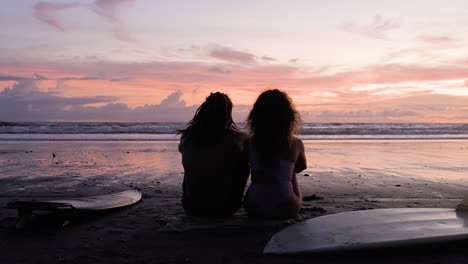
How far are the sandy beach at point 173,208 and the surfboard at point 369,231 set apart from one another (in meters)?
0.08

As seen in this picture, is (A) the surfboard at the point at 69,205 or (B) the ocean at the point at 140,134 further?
(B) the ocean at the point at 140,134

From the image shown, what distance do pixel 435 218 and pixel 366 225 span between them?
2.34ft

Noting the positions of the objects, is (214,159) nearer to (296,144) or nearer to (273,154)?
(273,154)

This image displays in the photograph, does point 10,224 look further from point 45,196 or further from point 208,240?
point 208,240

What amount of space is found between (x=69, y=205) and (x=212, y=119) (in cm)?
161

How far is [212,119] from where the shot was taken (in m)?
3.86

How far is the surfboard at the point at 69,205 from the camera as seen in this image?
3.71 meters

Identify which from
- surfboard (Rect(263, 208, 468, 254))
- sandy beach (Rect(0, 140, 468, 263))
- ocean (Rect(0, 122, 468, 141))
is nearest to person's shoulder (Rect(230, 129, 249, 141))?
sandy beach (Rect(0, 140, 468, 263))

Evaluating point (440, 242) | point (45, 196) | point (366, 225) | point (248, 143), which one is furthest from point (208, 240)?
point (45, 196)

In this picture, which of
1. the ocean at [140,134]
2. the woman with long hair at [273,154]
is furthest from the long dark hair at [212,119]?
the ocean at [140,134]

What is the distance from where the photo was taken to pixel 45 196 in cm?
552

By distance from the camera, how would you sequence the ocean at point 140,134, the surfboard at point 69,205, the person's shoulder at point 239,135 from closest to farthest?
the surfboard at point 69,205
the person's shoulder at point 239,135
the ocean at point 140,134

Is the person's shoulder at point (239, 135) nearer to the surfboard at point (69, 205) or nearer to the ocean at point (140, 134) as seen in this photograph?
the surfboard at point (69, 205)

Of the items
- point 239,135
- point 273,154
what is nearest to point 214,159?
point 239,135
